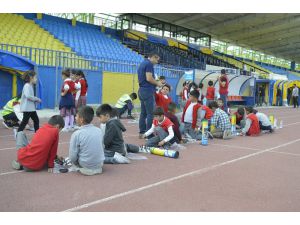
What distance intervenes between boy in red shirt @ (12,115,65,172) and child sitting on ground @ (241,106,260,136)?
640 centimetres

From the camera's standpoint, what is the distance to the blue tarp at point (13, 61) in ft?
40.3

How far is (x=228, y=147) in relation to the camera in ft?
26.7

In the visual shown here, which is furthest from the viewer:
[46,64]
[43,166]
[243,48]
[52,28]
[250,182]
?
[243,48]

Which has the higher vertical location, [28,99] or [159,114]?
[28,99]

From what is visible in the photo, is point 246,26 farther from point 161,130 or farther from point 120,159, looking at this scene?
point 120,159

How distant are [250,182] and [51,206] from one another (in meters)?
2.82

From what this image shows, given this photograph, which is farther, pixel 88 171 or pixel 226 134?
pixel 226 134

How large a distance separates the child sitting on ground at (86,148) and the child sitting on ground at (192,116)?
418 centimetres

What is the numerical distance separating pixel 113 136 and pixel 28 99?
107 inches

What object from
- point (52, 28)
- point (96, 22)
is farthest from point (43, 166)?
point (96, 22)

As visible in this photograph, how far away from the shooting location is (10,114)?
31.7ft

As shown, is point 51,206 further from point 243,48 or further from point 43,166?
point 243,48

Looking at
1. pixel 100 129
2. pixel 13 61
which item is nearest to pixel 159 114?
A: pixel 100 129

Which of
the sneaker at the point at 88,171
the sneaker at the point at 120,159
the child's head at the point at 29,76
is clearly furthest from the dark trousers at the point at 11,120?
the sneaker at the point at 88,171
